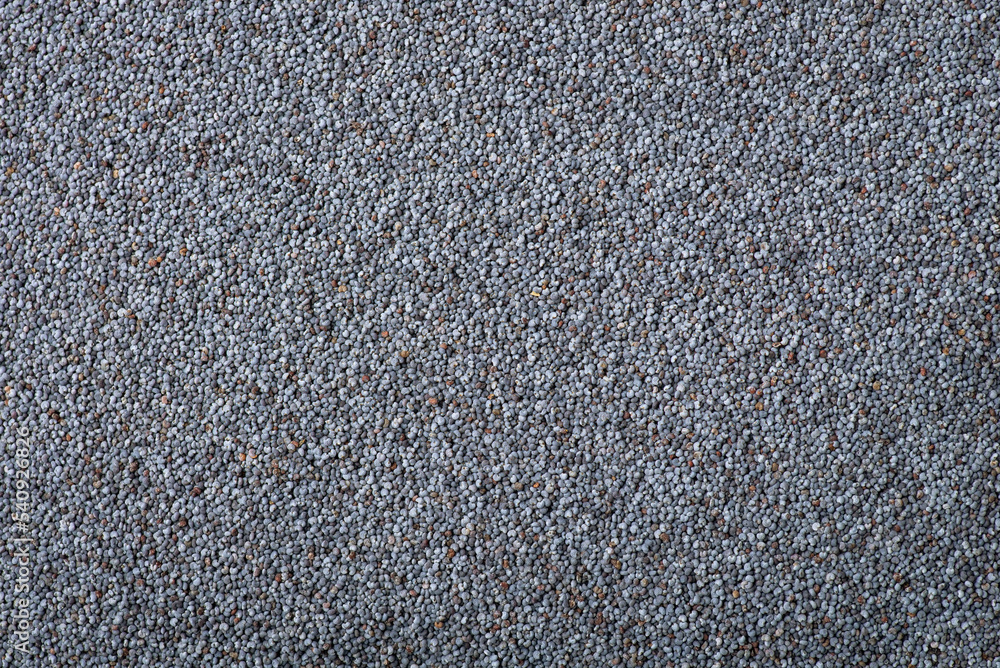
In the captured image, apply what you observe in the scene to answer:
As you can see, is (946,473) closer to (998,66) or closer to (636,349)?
(636,349)

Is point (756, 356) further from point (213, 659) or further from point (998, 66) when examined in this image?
point (213, 659)

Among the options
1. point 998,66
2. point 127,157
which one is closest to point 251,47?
point 127,157

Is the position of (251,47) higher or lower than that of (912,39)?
higher

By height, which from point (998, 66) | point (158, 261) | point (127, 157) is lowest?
point (998, 66)

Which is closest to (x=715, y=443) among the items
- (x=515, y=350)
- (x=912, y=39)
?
(x=515, y=350)

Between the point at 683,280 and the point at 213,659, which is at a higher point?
the point at 683,280

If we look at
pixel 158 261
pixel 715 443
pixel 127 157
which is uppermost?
pixel 127 157
